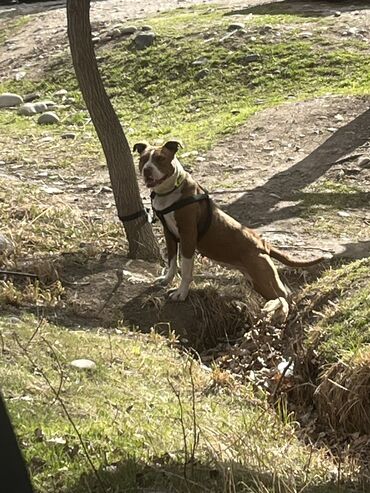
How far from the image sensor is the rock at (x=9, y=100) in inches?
496

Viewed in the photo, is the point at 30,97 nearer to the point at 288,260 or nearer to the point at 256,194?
the point at 256,194

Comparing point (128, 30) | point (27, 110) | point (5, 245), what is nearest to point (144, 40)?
point (128, 30)

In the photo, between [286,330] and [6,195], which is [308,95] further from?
[286,330]

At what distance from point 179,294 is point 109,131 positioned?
4.31 ft

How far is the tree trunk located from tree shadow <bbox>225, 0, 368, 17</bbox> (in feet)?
24.6

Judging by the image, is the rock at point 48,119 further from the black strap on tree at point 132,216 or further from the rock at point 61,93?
the black strap on tree at point 132,216

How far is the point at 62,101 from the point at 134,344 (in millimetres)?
7275

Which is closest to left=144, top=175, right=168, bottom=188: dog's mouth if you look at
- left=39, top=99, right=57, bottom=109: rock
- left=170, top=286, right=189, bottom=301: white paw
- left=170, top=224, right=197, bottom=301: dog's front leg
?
left=170, top=224, right=197, bottom=301: dog's front leg

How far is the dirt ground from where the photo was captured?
20.8ft

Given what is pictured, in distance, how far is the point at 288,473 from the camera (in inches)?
145

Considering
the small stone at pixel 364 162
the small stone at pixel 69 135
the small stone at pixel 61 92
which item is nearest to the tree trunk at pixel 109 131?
the small stone at pixel 364 162

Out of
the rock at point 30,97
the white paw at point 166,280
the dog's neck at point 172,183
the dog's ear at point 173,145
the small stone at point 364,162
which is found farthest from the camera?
the rock at point 30,97

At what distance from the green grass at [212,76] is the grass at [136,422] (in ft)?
16.9

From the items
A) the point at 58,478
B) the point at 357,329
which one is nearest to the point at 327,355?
the point at 357,329
